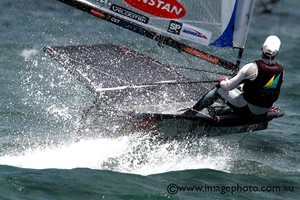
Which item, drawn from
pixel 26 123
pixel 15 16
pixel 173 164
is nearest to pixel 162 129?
pixel 173 164

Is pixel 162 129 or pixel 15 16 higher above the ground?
pixel 15 16

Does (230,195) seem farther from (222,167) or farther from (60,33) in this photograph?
(60,33)

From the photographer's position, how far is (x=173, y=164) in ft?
27.5

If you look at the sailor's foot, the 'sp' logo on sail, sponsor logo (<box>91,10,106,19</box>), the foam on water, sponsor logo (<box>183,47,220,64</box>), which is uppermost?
the 'sp' logo on sail

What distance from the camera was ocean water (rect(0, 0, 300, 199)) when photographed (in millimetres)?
7445

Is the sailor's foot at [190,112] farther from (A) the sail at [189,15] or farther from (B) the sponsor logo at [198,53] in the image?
(A) the sail at [189,15]

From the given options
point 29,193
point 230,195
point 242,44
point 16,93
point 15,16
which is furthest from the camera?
point 15,16

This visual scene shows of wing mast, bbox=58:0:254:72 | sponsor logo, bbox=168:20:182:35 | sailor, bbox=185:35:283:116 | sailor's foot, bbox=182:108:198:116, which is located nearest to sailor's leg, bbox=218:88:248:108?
sailor, bbox=185:35:283:116

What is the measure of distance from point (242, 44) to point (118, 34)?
6.18 m

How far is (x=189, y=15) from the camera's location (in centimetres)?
862

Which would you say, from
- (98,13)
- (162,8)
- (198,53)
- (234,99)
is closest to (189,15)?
(162,8)

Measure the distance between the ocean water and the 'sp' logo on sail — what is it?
142cm

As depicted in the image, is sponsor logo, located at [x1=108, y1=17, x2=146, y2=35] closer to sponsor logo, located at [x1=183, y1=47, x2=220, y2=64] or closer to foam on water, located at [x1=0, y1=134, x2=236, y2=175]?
sponsor logo, located at [x1=183, y1=47, x2=220, y2=64]

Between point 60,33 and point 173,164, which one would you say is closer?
point 173,164
